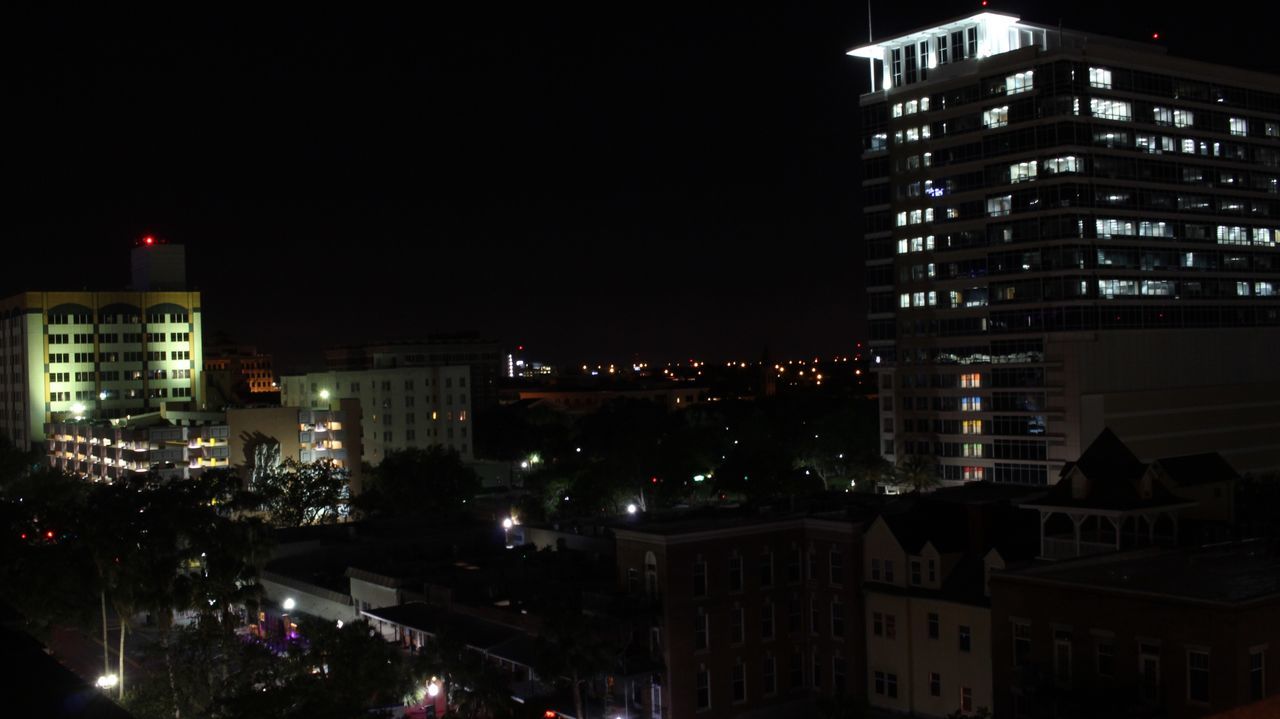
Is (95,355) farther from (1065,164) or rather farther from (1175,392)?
(1175,392)

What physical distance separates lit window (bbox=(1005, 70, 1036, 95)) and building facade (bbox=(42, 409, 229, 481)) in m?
94.1

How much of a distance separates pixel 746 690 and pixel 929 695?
8.48 m

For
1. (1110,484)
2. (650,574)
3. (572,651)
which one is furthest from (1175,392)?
(572,651)

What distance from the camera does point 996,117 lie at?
118312mm

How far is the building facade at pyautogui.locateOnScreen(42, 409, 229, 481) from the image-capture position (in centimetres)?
14575

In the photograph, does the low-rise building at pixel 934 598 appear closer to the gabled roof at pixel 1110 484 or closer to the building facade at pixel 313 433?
the gabled roof at pixel 1110 484

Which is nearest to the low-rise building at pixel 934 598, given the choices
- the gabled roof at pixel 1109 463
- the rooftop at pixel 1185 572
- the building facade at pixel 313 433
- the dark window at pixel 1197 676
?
the gabled roof at pixel 1109 463

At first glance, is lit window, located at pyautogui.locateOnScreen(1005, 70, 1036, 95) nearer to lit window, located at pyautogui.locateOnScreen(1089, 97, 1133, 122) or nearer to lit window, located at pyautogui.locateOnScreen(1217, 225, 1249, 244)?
lit window, located at pyautogui.locateOnScreen(1089, 97, 1133, 122)

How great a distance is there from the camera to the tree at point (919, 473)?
119250mm

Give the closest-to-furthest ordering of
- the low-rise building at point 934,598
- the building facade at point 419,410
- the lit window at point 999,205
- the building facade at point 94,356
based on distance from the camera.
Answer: the low-rise building at point 934,598 → the lit window at point 999,205 → the building facade at point 419,410 → the building facade at point 94,356

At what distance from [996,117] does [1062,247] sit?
1393 centimetres

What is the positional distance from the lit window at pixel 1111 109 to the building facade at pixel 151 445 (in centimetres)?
10031

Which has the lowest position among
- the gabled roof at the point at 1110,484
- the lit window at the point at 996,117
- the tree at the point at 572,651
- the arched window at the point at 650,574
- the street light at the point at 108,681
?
the street light at the point at 108,681

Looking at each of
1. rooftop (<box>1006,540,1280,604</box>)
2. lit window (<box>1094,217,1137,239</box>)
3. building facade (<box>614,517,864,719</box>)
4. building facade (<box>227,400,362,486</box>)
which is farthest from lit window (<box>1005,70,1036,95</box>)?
building facade (<box>227,400,362,486</box>)
